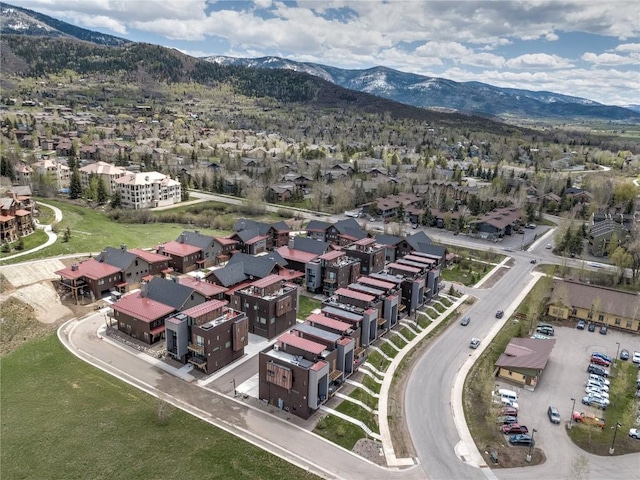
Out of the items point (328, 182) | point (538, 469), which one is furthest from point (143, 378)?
point (328, 182)

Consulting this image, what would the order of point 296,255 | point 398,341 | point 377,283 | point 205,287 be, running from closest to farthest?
point 398,341 < point 377,283 < point 205,287 < point 296,255

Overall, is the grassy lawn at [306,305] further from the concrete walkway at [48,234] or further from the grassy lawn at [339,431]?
the concrete walkway at [48,234]

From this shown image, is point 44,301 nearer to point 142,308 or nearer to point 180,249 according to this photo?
point 142,308

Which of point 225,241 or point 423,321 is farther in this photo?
point 225,241

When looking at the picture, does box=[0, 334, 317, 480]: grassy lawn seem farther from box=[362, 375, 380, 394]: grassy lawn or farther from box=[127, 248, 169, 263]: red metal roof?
box=[127, 248, 169, 263]: red metal roof

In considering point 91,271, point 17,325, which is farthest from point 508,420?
point 91,271

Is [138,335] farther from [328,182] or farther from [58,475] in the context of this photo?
[328,182]

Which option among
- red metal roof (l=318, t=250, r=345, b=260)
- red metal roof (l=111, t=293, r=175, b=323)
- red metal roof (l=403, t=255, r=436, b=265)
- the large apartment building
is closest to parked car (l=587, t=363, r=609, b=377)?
red metal roof (l=403, t=255, r=436, b=265)

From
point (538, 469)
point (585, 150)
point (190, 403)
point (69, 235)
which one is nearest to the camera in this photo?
point (538, 469)
